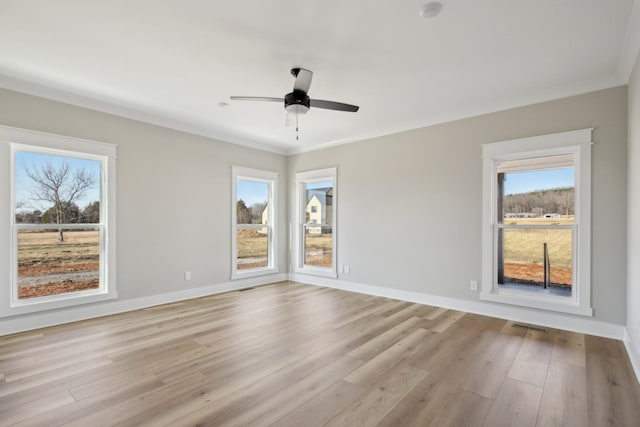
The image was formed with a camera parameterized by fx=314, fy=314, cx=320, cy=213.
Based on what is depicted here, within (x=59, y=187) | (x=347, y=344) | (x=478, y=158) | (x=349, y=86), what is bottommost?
(x=347, y=344)

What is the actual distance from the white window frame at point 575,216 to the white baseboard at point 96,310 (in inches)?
160

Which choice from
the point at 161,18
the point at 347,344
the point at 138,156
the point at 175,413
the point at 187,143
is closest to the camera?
the point at 175,413

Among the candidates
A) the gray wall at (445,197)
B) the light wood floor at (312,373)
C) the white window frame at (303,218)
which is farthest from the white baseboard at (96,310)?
the gray wall at (445,197)

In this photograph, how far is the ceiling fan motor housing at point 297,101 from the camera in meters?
3.11

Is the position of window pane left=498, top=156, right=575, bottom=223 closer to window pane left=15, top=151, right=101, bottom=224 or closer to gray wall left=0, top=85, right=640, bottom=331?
gray wall left=0, top=85, right=640, bottom=331

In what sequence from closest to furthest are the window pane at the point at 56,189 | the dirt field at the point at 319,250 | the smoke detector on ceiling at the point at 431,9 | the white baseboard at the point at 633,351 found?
the smoke detector on ceiling at the point at 431,9
the white baseboard at the point at 633,351
the window pane at the point at 56,189
the dirt field at the point at 319,250

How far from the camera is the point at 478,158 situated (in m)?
4.18

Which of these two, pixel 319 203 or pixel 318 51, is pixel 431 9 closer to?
pixel 318 51

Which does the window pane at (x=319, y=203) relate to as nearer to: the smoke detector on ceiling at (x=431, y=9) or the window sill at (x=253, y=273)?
the window sill at (x=253, y=273)

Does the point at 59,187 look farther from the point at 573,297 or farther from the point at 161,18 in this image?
the point at 573,297

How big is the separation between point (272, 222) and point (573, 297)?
4784 mm

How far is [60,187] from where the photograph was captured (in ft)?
12.5

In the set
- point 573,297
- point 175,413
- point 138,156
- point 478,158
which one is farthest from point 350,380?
point 138,156

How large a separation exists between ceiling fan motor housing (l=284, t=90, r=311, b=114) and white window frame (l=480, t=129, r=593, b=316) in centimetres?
250
